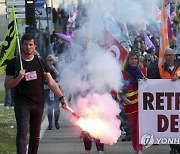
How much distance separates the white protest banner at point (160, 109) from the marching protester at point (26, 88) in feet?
4.72

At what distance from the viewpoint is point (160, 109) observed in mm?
10531

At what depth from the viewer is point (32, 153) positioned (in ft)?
31.9

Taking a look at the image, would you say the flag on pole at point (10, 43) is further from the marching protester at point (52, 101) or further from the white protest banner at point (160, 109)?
the marching protester at point (52, 101)

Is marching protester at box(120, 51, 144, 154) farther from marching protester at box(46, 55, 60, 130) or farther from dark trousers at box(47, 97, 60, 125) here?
dark trousers at box(47, 97, 60, 125)

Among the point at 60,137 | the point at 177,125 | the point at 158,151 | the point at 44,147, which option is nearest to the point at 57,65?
the point at 60,137

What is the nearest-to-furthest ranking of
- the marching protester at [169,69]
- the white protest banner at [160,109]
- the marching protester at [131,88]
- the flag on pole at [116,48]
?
1. the white protest banner at [160,109]
2. the marching protester at [131,88]
3. the marching protester at [169,69]
4. the flag on pole at [116,48]

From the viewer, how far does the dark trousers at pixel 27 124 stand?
942cm

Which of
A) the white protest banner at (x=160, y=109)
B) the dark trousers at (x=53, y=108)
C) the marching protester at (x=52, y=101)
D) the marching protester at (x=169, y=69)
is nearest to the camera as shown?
the white protest banner at (x=160, y=109)

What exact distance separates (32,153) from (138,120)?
1765mm

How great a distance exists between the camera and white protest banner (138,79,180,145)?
1052 cm

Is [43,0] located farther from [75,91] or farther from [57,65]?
[75,91]

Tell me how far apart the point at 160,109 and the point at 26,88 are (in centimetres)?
210
